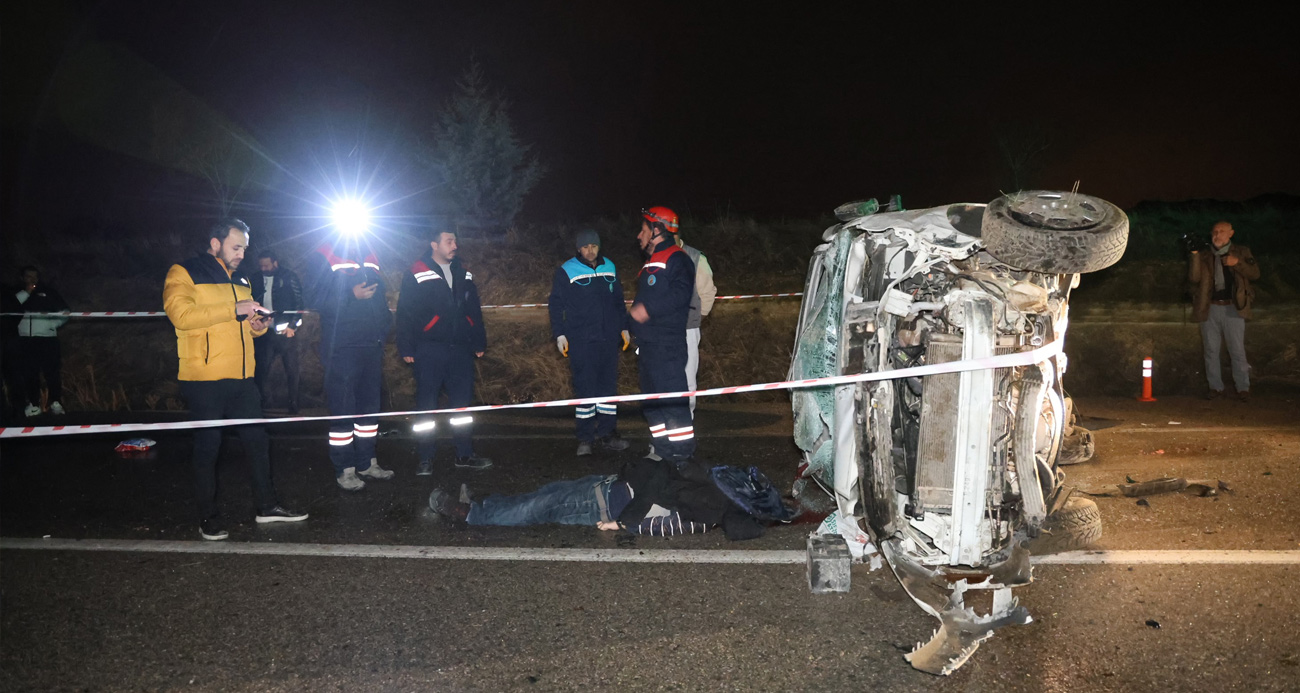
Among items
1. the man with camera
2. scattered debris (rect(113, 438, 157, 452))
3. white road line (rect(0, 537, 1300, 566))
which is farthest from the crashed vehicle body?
scattered debris (rect(113, 438, 157, 452))

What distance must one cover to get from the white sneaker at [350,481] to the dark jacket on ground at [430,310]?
3.26 feet

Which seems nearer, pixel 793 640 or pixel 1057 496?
pixel 793 640

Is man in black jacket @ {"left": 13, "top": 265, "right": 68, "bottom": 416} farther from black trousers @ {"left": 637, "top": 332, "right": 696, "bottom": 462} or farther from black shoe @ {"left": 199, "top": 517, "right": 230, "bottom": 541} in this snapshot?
black trousers @ {"left": 637, "top": 332, "right": 696, "bottom": 462}

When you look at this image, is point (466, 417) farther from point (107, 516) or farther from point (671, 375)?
point (107, 516)

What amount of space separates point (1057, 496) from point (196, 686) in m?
3.63

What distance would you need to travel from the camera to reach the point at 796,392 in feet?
15.6

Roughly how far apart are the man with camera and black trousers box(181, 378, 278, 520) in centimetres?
847

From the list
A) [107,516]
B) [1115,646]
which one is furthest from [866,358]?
[107,516]

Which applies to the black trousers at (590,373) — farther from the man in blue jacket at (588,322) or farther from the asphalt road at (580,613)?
the asphalt road at (580,613)

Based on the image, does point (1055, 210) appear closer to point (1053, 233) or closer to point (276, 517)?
point (1053, 233)

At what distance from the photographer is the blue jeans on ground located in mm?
4941

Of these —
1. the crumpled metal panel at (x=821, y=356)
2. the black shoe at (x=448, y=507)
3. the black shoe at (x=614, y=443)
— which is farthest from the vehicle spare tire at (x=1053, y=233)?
the black shoe at (x=614, y=443)

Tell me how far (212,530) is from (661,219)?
358 cm

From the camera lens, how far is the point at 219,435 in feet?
16.9
